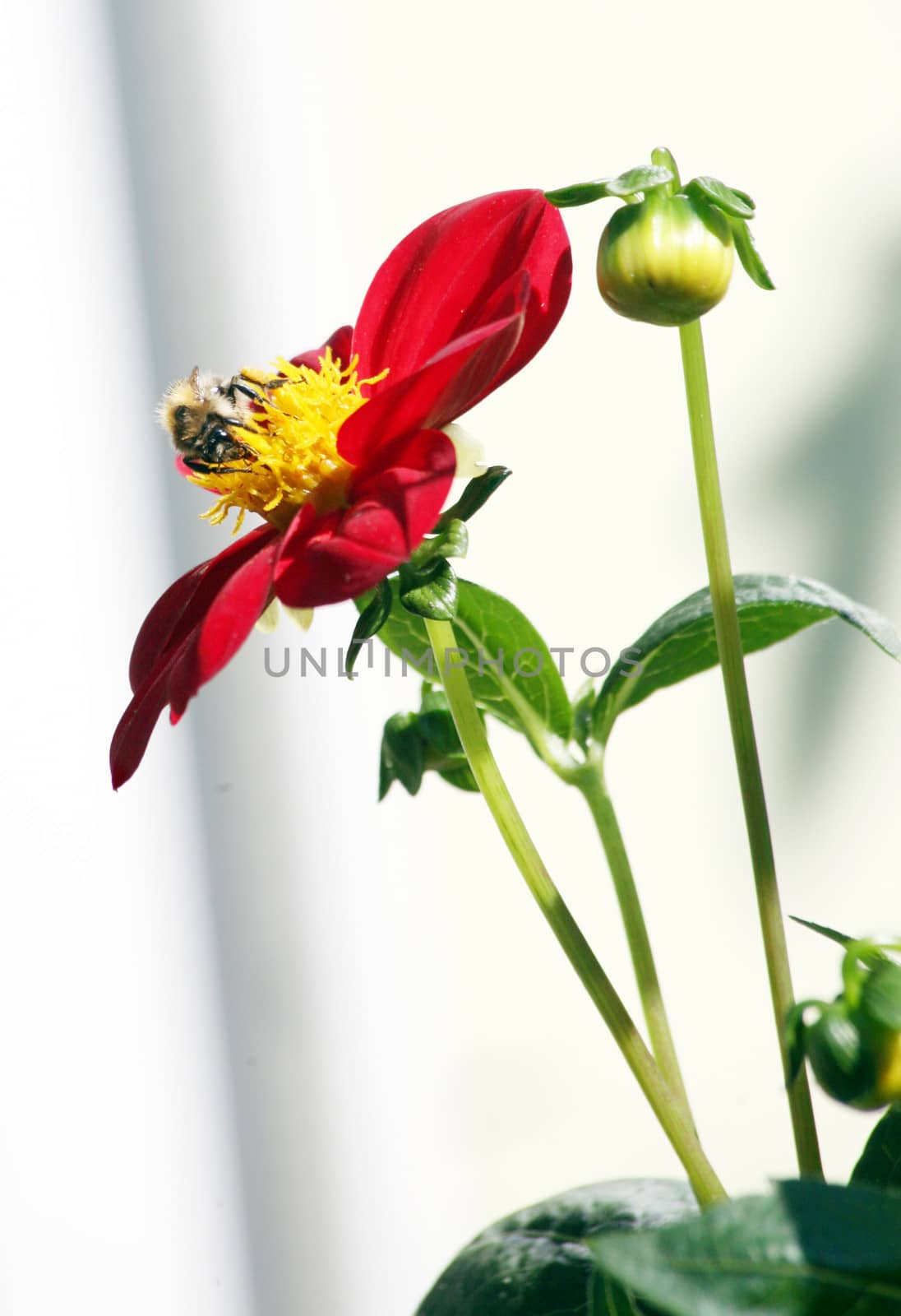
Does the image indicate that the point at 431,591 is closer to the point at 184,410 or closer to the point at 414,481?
the point at 414,481

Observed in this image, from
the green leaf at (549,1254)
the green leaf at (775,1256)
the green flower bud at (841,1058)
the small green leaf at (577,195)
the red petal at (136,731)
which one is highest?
the small green leaf at (577,195)

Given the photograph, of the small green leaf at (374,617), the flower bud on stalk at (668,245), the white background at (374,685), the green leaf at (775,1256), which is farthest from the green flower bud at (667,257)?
the white background at (374,685)

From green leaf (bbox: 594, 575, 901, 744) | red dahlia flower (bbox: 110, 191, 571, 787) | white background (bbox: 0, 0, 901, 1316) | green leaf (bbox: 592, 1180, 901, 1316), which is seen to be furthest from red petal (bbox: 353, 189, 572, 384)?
white background (bbox: 0, 0, 901, 1316)

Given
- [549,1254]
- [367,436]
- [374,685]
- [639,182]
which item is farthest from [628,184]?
[374,685]

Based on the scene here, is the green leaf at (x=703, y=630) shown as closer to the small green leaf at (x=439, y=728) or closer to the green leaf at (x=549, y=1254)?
the small green leaf at (x=439, y=728)

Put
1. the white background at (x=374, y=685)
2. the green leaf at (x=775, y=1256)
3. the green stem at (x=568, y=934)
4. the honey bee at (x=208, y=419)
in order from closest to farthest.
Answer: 1. the green leaf at (x=775, y=1256)
2. the green stem at (x=568, y=934)
3. the honey bee at (x=208, y=419)
4. the white background at (x=374, y=685)

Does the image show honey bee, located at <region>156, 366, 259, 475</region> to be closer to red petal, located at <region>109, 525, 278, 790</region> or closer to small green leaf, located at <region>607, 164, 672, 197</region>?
red petal, located at <region>109, 525, 278, 790</region>
